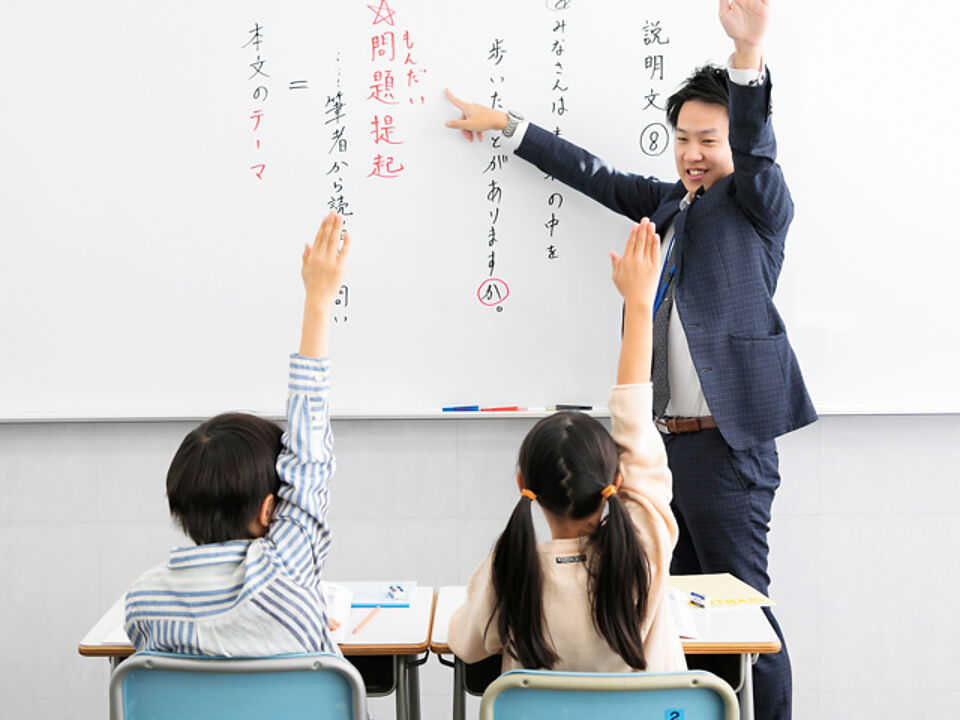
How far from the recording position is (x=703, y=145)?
226 centimetres

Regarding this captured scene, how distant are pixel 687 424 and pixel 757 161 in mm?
654

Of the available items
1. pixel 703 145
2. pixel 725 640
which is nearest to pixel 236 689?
pixel 725 640

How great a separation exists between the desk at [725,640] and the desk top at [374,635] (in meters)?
0.03

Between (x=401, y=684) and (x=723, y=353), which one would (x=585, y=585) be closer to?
(x=401, y=684)

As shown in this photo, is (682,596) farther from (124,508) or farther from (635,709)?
(124,508)

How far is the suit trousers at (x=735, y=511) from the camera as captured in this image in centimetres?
217

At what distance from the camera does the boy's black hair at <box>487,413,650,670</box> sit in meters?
1.37

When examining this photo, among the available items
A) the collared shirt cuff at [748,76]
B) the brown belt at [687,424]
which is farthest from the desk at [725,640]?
the collared shirt cuff at [748,76]

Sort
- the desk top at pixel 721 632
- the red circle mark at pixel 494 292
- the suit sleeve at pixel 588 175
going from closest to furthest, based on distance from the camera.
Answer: the desk top at pixel 721 632 < the suit sleeve at pixel 588 175 < the red circle mark at pixel 494 292

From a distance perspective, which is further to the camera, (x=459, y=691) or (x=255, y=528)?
(x=459, y=691)

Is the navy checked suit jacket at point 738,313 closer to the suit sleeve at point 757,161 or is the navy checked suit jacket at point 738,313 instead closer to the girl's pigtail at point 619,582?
the suit sleeve at point 757,161

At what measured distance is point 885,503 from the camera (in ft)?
8.65

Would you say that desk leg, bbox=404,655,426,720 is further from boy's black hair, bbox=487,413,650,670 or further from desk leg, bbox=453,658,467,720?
boy's black hair, bbox=487,413,650,670

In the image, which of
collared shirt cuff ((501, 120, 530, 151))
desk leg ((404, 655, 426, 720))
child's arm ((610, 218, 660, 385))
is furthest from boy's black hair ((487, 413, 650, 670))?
collared shirt cuff ((501, 120, 530, 151))
